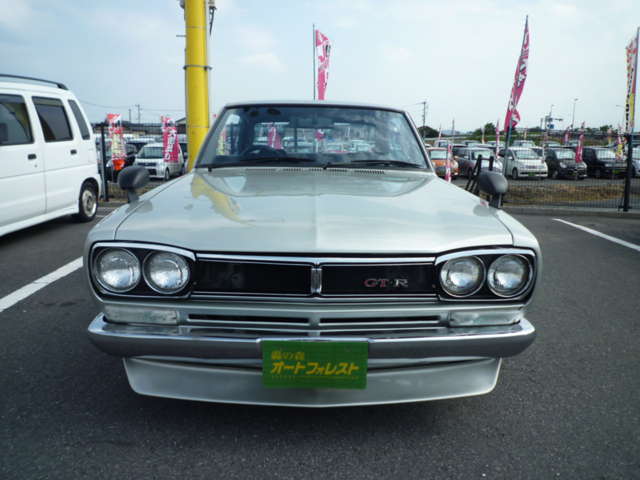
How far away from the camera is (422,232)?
6.20ft

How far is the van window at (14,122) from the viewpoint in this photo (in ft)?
17.8

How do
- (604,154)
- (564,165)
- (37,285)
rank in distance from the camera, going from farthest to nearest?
(564,165) → (604,154) → (37,285)

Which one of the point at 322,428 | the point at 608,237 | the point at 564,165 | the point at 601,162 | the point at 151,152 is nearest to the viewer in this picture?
the point at 322,428

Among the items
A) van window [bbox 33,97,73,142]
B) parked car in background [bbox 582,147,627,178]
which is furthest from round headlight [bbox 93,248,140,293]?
parked car in background [bbox 582,147,627,178]

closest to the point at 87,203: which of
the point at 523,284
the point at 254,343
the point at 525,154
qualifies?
the point at 254,343

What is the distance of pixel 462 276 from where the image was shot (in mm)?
1885

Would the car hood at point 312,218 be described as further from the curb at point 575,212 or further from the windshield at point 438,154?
the windshield at point 438,154

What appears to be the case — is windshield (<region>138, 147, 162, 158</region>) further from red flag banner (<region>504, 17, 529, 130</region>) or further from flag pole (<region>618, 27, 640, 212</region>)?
flag pole (<region>618, 27, 640, 212</region>)

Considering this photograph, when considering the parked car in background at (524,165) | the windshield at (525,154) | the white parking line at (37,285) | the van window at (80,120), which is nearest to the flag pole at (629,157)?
the van window at (80,120)

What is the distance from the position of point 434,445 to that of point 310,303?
2.70 feet

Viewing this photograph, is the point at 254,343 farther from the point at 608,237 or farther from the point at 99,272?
the point at 608,237

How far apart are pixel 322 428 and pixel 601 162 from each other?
2505 centimetres

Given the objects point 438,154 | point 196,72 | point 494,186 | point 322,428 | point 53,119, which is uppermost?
point 196,72

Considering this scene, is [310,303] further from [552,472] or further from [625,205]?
[625,205]
